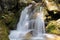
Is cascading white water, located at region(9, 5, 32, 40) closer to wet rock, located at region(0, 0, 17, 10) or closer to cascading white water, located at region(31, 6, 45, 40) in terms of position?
cascading white water, located at region(31, 6, 45, 40)

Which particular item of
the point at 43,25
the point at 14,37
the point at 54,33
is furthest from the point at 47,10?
the point at 14,37

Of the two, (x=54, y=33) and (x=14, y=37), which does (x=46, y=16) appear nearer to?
(x=54, y=33)

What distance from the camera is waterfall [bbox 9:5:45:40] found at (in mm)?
10071

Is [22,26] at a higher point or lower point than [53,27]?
higher

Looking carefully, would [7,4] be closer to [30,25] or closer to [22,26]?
[22,26]

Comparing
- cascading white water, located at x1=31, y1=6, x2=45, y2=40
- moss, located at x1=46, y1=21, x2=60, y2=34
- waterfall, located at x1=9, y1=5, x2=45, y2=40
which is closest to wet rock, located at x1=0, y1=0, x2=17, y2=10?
waterfall, located at x1=9, y1=5, x2=45, y2=40

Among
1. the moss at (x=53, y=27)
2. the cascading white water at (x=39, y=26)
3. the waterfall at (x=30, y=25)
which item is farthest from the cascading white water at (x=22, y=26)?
the moss at (x=53, y=27)

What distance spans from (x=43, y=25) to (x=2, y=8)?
3203 mm

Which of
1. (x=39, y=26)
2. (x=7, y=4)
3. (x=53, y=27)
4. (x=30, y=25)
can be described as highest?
(x=7, y=4)

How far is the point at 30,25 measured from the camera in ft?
35.9

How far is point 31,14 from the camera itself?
455 inches

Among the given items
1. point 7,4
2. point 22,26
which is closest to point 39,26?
point 22,26

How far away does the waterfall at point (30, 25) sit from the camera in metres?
10.1

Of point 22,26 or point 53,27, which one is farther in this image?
point 22,26
